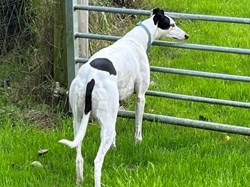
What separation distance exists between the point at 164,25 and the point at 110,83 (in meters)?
1.27

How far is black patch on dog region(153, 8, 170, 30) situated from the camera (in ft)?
18.5

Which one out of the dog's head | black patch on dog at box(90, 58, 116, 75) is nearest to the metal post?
the dog's head

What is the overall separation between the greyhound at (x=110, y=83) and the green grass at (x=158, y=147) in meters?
0.27

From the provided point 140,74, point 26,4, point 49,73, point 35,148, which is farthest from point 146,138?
point 26,4

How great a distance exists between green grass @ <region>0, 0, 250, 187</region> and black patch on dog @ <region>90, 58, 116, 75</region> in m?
0.77

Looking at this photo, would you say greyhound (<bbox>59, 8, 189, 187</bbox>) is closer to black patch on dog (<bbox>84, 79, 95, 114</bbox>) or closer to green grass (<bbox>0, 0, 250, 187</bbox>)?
black patch on dog (<bbox>84, 79, 95, 114</bbox>)

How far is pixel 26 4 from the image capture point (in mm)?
6895

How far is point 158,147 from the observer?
535 cm

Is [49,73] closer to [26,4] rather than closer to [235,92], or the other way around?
[26,4]

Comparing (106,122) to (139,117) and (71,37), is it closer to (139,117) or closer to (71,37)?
(139,117)

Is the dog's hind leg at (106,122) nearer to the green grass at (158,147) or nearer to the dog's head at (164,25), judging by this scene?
the green grass at (158,147)

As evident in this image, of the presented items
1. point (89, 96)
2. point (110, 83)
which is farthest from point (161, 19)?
point (89, 96)

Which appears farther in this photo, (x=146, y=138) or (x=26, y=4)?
(x=26, y=4)

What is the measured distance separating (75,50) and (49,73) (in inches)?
19.7
